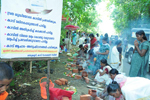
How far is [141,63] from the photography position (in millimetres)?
3660

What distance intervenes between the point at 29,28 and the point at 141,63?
314cm

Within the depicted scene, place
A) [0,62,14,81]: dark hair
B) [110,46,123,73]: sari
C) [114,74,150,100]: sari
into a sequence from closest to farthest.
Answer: [0,62,14,81]: dark hair
[114,74,150,100]: sari
[110,46,123,73]: sari

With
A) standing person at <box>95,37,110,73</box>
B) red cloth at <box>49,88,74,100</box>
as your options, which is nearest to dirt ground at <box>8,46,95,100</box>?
red cloth at <box>49,88,74,100</box>

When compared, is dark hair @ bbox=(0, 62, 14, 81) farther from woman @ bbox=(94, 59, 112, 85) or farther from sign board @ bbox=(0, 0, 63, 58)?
woman @ bbox=(94, 59, 112, 85)

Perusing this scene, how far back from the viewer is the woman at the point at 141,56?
3545 mm

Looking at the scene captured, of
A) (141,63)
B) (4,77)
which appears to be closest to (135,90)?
(141,63)

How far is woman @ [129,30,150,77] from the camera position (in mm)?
3545

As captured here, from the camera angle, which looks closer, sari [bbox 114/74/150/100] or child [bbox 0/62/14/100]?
child [bbox 0/62/14/100]

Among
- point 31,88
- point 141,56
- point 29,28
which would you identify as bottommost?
point 31,88

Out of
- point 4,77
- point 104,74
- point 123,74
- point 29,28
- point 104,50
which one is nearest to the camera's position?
point 4,77

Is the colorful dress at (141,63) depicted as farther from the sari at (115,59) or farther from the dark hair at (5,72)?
the dark hair at (5,72)

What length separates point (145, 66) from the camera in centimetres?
366

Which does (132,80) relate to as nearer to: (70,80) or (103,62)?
(103,62)

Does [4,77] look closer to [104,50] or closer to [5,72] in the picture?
[5,72]
